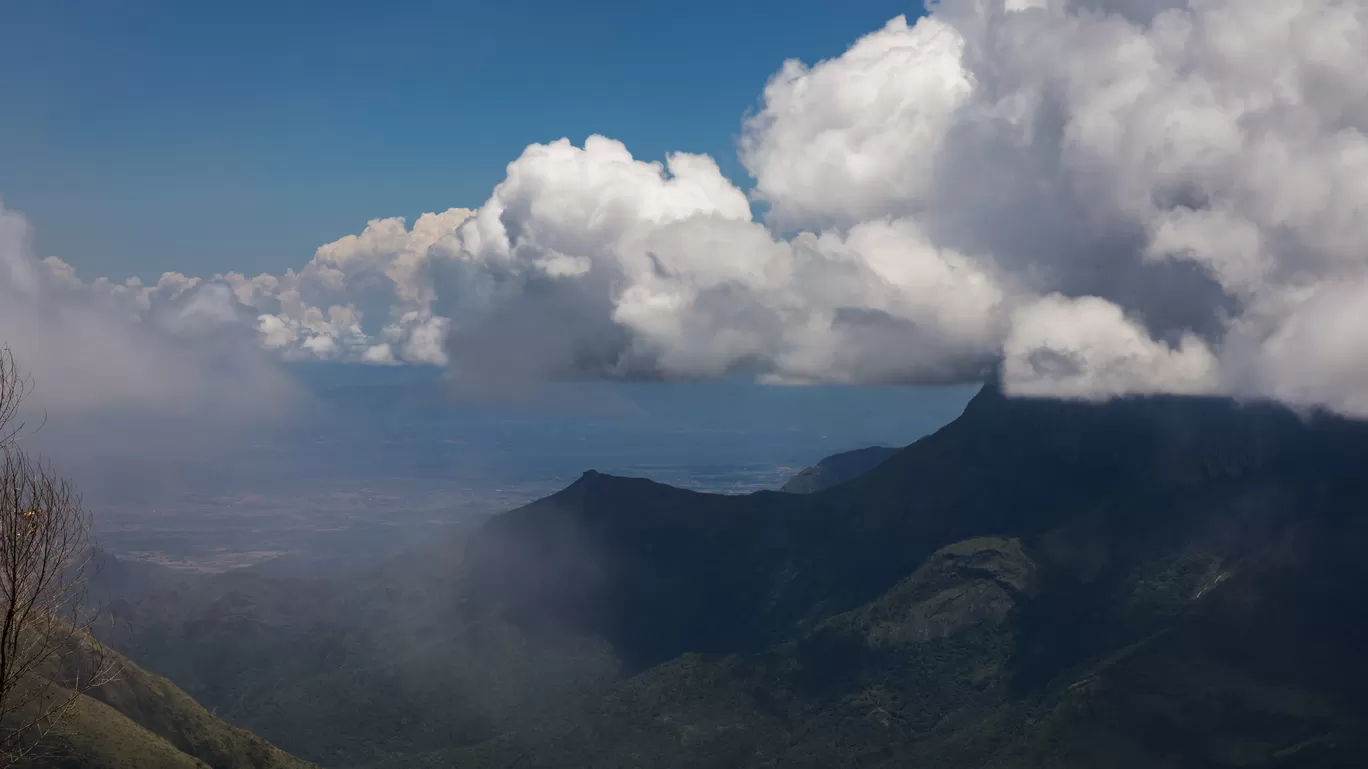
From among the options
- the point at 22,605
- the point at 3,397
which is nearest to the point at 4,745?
the point at 22,605

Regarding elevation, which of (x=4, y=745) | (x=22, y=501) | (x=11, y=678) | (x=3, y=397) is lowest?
(x=4, y=745)

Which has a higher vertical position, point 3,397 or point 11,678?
point 3,397

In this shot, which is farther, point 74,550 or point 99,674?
point 99,674

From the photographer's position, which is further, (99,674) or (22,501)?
(99,674)

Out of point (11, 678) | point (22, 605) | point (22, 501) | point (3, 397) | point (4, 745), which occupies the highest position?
point (3, 397)

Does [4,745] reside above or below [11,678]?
below

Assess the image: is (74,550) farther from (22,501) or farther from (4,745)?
(4,745)

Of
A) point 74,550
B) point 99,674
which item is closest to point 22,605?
point 74,550

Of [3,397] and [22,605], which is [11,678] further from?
[3,397]
